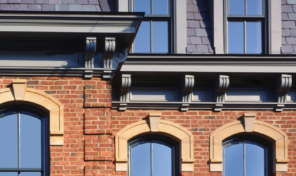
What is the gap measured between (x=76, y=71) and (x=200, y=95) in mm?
2717

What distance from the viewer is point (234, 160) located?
999 cm

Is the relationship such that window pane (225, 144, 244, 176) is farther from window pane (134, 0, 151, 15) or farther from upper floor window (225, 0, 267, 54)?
window pane (134, 0, 151, 15)

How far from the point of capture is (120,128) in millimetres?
9719

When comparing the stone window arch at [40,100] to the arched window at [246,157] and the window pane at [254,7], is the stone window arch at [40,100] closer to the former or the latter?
the arched window at [246,157]

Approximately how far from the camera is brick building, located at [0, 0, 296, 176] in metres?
8.55

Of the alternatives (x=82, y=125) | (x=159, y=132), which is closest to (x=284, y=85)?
(x=159, y=132)

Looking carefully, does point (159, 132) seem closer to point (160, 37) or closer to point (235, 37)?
point (160, 37)

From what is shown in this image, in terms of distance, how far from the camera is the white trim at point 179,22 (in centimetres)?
988

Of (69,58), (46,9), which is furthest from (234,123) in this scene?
(46,9)

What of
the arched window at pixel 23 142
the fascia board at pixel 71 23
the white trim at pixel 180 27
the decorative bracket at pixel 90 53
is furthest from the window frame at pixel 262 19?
the arched window at pixel 23 142

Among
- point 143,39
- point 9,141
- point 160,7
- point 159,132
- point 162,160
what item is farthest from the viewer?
point 160,7

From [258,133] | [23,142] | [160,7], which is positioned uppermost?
[160,7]

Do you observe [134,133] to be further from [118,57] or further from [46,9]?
[46,9]

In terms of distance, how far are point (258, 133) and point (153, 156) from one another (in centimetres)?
215
